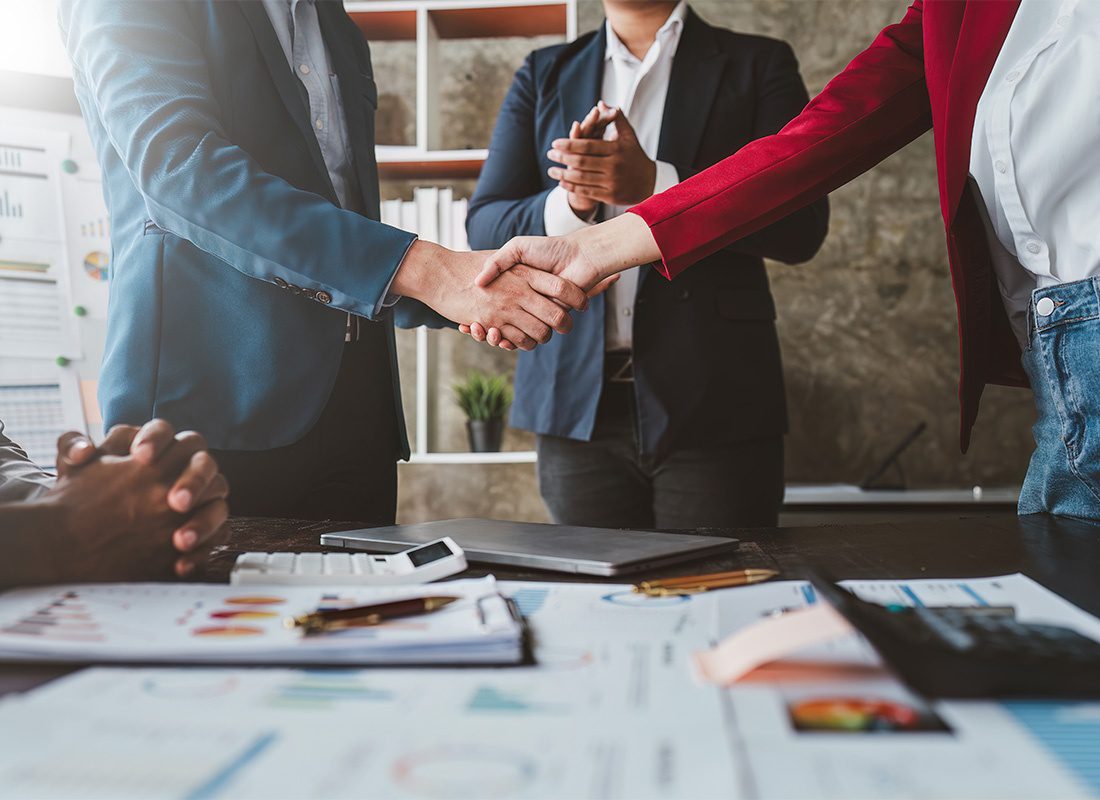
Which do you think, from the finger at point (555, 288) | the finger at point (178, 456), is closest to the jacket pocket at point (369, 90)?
the finger at point (555, 288)

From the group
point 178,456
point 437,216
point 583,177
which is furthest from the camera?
point 437,216

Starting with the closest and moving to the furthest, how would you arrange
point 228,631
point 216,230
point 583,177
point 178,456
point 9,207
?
point 228,631 < point 178,456 < point 216,230 < point 583,177 < point 9,207

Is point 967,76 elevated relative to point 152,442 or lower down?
elevated

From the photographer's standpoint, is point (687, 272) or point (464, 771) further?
point (687, 272)

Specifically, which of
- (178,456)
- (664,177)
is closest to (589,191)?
(664,177)

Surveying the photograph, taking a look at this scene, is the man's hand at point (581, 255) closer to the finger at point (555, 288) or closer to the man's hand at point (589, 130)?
the finger at point (555, 288)

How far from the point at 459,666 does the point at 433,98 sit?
2509mm

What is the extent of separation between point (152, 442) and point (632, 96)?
4.31ft

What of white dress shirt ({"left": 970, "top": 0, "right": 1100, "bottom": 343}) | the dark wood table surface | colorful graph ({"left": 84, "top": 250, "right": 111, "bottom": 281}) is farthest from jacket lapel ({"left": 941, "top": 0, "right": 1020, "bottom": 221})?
colorful graph ({"left": 84, "top": 250, "right": 111, "bottom": 281})

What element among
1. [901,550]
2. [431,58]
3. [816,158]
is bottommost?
[901,550]

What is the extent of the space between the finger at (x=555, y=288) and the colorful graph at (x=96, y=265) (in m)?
1.62

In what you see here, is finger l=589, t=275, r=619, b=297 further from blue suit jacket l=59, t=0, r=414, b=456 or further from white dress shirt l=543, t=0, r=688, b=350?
blue suit jacket l=59, t=0, r=414, b=456

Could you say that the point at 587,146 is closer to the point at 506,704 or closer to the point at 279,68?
the point at 279,68

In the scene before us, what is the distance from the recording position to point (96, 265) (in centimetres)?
252
